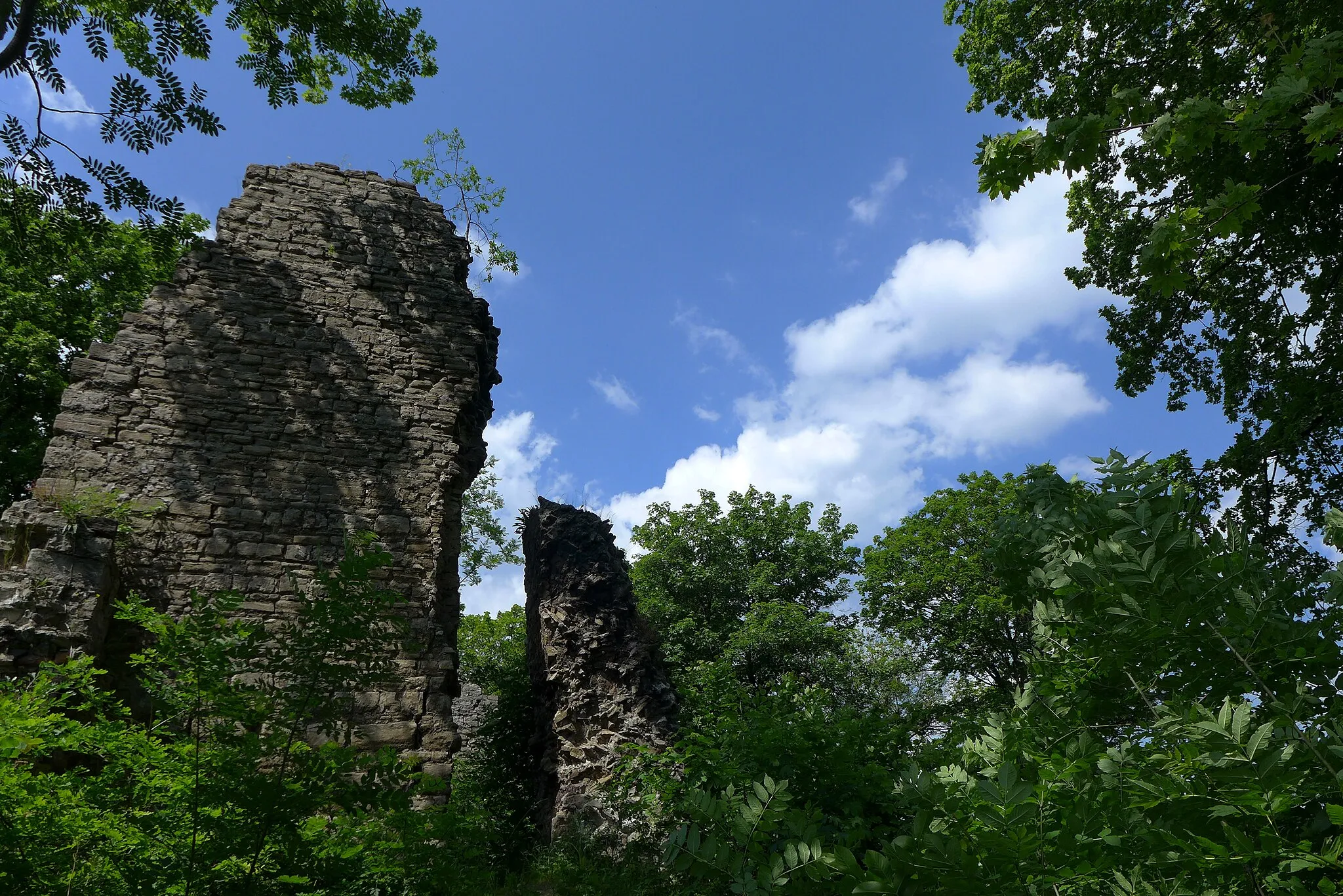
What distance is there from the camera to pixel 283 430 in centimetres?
600

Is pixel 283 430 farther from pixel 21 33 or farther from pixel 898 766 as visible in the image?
pixel 898 766

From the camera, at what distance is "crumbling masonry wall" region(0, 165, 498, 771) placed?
511cm

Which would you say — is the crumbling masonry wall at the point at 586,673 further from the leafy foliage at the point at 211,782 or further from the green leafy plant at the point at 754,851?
the green leafy plant at the point at 754,851

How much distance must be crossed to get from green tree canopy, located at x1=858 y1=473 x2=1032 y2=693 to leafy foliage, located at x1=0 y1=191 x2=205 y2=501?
16.9m

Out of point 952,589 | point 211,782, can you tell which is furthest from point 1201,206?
point 952,589

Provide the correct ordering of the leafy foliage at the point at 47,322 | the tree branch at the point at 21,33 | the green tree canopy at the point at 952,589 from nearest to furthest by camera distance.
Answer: the tree branch at the point at 21,33 < the leafy foliage at the point at 47,322 < the green tree canopy at the point at 952,589

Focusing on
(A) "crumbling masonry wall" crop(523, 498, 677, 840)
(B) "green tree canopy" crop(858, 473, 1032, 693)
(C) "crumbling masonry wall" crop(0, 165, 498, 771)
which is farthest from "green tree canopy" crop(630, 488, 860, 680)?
(C) "crumbling masonry wall" crop(0, 165, 498, 771)

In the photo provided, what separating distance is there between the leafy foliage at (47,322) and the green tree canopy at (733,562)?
12.9 m

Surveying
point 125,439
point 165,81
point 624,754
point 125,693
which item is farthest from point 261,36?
point 624,754

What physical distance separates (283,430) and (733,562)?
15919 millimetres

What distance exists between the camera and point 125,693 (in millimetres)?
4852

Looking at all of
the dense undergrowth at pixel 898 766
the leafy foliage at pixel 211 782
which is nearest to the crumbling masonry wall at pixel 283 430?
the dense undergrowth at pixel 898 766

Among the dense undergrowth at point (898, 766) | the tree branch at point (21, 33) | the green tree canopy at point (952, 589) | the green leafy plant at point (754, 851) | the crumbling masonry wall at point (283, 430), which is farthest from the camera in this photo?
the green tree canopy at point (952, 589)

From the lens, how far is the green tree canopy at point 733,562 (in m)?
19.6
